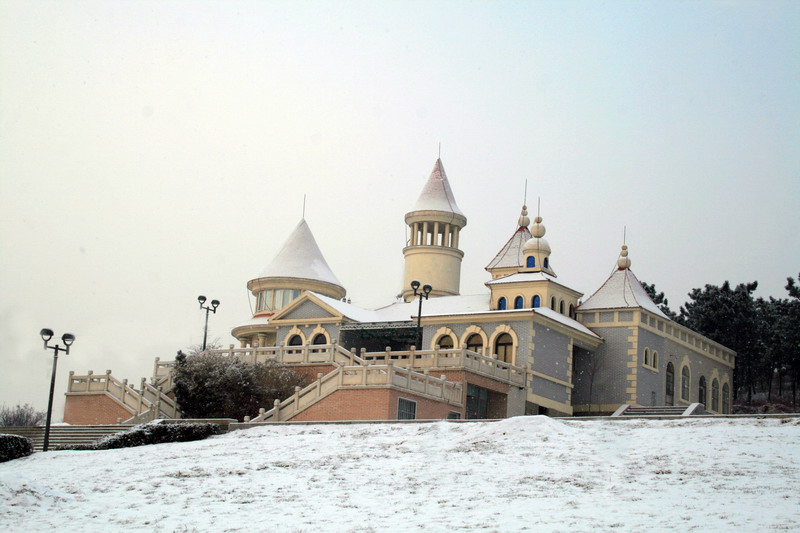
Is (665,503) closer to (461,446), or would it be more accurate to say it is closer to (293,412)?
(461,446)

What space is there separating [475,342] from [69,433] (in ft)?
56.1

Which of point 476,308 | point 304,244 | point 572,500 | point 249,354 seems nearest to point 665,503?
point 572,500

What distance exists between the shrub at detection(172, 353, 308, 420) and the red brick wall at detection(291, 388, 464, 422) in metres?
4.63

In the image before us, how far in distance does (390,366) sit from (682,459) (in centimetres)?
1405

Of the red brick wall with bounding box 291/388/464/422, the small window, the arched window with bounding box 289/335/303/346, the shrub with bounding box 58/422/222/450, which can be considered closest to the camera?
the shrub with bounding box 58/422/222/450

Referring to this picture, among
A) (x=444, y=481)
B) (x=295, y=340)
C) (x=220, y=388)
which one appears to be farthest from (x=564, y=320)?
(x=444, y=481)

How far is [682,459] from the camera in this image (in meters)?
23.4

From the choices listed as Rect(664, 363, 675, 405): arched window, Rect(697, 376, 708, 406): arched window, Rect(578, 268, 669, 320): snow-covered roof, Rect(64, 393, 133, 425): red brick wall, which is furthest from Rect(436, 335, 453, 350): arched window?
Rect(697, 376, 708, 406): arched window

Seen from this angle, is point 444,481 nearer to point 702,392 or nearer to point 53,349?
point 53,349

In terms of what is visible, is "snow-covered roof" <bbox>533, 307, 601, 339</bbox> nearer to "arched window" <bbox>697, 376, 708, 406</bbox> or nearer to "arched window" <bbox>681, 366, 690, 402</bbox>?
"arched window" <bbox>681, 366, 690, 402</bbox>

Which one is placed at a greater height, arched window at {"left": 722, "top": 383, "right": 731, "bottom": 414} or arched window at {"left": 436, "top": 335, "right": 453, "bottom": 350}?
arched window at {"left": 436, "top": 335, "right": 453, "bottom": 350}

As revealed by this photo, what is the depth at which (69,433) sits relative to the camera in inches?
1467

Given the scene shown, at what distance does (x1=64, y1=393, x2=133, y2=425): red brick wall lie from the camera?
4203cm

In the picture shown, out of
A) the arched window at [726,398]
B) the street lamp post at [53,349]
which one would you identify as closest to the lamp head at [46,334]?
the street lamp post at [53,349]
